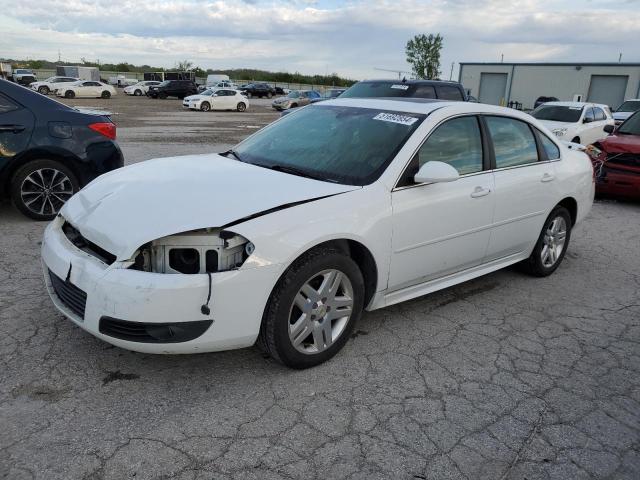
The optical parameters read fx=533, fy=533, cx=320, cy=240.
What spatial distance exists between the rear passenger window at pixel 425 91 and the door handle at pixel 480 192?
6708mm

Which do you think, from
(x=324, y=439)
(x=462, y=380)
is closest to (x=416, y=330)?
(x=462, y=380)

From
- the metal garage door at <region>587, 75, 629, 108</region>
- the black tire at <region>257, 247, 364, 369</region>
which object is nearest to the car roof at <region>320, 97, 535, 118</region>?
the black tire at <region>257, 247, 364, 369</region>

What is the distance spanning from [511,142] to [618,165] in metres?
5.42

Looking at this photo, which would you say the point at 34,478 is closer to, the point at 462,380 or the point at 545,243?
the point at 462,380

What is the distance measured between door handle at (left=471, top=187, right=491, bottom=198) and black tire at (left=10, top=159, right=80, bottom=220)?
4457mm

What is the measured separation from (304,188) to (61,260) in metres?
1.46

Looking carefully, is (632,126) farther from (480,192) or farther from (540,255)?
(480,192)

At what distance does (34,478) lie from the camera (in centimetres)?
227

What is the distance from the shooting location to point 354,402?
2.94 meters

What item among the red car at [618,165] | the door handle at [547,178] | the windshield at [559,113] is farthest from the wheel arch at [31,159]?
the windshield at [559,113]

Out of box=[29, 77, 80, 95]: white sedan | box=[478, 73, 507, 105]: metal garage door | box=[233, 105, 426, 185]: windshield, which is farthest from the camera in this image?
box=[478, 73, 507, 105]: metal garage door

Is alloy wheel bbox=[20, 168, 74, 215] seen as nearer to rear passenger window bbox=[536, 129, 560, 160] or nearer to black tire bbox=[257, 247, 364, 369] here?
black tire bbox=[257, 247, 364, 369]

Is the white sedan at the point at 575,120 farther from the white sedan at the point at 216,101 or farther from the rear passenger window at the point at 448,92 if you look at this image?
the white sedan at the point at 216,101

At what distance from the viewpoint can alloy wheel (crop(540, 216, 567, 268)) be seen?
4.98m
